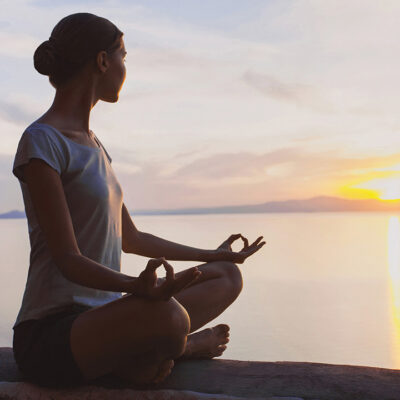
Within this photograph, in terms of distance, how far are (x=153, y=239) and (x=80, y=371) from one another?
A: 0.71 m

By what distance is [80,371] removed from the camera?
182cm

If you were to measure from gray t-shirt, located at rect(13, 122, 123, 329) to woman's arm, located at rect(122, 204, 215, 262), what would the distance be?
1.26ft

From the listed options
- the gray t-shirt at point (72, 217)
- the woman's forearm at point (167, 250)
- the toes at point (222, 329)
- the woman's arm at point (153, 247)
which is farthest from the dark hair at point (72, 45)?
the toes at point (222, 329)

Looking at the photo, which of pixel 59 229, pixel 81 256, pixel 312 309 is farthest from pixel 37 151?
pixel 312 309

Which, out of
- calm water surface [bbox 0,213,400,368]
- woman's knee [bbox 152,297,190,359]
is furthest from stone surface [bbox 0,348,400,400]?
calm water surface [bbox 0,213,400,368]

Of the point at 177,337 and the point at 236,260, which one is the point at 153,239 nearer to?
the point at 236,260

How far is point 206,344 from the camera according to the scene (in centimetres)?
233

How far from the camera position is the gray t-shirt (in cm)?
184

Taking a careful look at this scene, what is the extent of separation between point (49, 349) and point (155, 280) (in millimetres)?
450

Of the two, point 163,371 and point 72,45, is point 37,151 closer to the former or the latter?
point 72,45

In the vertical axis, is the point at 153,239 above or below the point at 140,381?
above

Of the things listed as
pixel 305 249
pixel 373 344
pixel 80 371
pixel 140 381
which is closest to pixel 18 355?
pixel 80 371

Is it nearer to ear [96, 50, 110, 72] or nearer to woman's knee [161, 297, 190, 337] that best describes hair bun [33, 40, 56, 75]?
ear [96, 50, 110, 72]

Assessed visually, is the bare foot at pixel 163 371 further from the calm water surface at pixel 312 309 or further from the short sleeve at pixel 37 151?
the calm water surface at pixel 312 309
